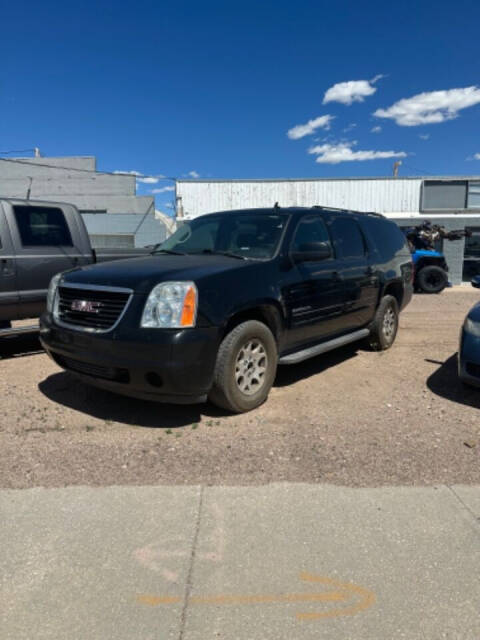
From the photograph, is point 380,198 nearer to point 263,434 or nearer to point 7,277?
point 7,277

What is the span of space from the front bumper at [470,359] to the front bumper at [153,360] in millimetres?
2524

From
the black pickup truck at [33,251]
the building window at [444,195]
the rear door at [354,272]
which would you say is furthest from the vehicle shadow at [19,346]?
the building window at [444,195]

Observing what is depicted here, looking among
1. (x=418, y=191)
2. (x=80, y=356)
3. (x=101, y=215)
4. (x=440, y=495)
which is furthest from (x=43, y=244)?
(x=418, y=191)

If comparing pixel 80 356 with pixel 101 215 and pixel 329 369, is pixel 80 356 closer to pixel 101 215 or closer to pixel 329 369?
pixel 329 369

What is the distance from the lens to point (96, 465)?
3.22 m

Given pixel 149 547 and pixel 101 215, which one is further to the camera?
pixel 101 215

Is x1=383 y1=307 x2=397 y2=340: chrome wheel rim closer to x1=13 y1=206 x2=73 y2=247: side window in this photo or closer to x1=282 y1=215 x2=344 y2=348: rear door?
x1=282 y1=215 x2=344 y2=348: rear door

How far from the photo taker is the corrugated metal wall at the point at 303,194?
18.1 metres

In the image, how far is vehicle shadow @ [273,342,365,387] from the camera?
204 inches

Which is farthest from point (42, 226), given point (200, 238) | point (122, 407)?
point (122, 407)

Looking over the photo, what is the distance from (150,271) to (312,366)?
274 centimetres

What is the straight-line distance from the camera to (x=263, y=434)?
3705 mm

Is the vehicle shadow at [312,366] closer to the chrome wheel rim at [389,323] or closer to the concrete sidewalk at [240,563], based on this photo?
the chrome wheel rim at [389,323]

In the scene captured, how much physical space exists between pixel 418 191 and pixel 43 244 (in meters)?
16.4
